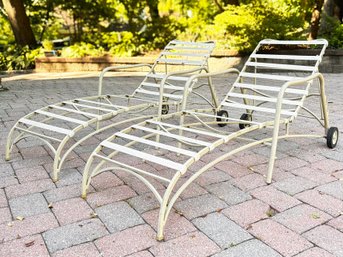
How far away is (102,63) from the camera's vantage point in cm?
977

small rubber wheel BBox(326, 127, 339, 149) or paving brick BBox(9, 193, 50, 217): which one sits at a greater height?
small rubber wheel BBox(326, 127, 339, 149)

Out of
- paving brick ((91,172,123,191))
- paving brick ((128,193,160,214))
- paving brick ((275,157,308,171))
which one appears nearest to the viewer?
paving brick ((128,193,160,214))

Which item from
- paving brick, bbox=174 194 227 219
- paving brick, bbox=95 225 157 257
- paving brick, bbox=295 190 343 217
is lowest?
paving brick, bbox=295 190 343 217

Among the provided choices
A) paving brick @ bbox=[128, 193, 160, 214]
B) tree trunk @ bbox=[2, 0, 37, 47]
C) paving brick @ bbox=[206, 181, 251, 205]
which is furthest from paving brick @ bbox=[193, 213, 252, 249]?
tree trunk @ bbox=[2, 0, 37, 47]

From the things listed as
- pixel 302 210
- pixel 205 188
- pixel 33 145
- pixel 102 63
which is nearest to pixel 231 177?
pixel 205 188

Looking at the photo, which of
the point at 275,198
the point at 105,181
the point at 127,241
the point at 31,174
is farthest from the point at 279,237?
the point at 31,174

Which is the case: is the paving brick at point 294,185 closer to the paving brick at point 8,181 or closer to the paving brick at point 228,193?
the paving brick at point 228,193

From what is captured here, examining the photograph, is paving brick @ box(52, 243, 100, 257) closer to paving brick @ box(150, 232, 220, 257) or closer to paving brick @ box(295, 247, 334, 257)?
paving brick @ box(150, 232, 220, 257)

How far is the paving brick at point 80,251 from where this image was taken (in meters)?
1.93

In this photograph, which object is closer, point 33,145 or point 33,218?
point 33,218

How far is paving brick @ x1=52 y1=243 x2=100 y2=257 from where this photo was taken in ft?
6.33

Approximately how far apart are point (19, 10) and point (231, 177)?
395 inches

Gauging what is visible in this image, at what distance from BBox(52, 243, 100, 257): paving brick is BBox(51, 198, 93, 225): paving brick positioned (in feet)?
0.95

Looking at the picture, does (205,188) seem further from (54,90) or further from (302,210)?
(54,90)
